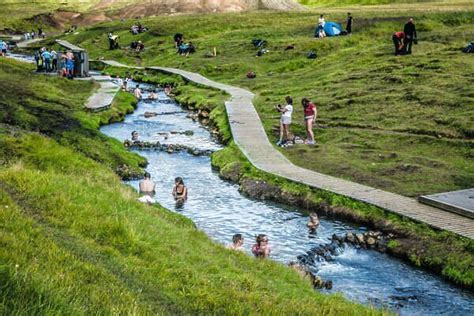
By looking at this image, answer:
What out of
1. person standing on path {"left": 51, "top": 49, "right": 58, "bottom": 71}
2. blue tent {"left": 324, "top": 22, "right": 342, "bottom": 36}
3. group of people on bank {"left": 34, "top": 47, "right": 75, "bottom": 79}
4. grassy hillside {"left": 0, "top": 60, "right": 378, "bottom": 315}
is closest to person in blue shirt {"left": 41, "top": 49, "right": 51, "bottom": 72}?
group of people on bank {"left": 34, "top": 47, "right": 75, "bottom": 79}

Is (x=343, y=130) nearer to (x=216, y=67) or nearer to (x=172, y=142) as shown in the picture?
(x=172, y=142)

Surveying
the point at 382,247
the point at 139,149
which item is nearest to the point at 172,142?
the point at 139,149

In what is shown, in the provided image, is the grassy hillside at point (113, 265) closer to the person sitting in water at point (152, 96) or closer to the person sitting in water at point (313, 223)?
the person sitting in water at point (313, 223)

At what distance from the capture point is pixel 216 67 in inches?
2800

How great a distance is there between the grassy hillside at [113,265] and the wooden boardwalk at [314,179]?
7.73 m

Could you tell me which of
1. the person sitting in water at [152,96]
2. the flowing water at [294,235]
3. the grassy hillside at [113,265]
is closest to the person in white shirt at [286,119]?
the flowing water at [294,235]

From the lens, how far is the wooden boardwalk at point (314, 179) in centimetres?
2352

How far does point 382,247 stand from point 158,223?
29.6ft

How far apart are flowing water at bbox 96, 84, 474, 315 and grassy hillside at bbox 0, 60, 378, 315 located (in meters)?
3.39

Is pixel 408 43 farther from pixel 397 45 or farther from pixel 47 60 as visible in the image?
pixel 47 60

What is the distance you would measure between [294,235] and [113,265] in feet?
41.2

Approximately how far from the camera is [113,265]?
13.0 m

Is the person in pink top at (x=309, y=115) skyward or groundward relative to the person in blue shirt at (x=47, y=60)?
skyward

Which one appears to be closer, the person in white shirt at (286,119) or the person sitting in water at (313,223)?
the person sitting in water at (313,223)
